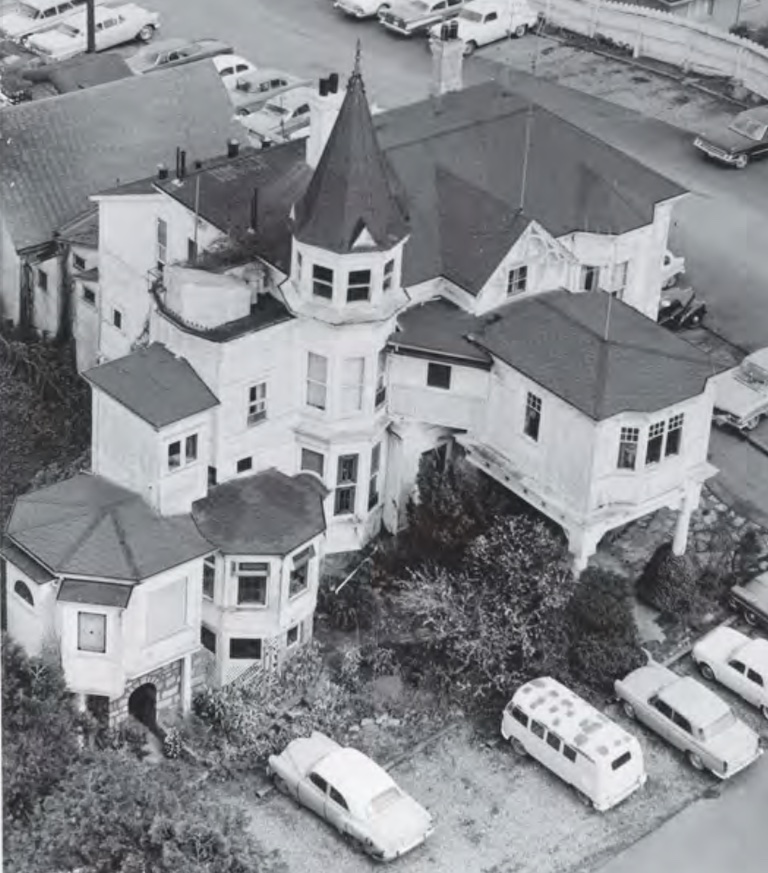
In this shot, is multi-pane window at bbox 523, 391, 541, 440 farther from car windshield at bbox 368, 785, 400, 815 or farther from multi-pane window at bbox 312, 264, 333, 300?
car windshield at bbox 368, 785, 400, 815

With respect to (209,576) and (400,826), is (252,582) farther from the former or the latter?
(400,826)

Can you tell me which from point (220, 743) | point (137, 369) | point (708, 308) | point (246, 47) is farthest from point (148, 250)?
point (246, 47)

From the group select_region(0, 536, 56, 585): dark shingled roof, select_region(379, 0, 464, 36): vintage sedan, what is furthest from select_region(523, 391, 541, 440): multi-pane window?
select_region(379, 0, 464, 36): vintage sedan

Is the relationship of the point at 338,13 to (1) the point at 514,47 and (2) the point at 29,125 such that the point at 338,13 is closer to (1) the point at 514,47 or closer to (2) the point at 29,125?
(1) the point at 514,47

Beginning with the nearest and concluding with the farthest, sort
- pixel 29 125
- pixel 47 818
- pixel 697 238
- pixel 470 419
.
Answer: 1. pixel 47 818
2. pixel 470 419
3. pixel 29 125
4. pixel 697 238

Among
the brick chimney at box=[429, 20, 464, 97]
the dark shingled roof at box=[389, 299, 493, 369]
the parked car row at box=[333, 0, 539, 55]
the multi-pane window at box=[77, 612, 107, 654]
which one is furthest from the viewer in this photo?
the parked car row at box=[333, 0, 539, 55]

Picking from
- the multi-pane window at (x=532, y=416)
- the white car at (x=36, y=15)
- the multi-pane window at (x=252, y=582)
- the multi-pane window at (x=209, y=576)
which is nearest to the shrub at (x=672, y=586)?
the multi-pane window at (x=532, y=416)

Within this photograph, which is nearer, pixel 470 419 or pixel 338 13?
pixel 470 419
